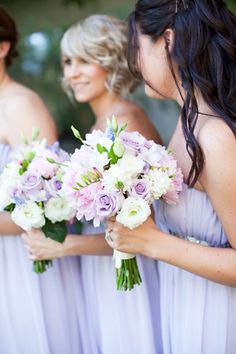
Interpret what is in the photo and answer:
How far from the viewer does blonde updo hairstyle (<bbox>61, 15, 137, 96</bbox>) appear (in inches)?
133

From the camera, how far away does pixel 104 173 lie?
2.13m

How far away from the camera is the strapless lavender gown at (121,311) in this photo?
2768 millimetres

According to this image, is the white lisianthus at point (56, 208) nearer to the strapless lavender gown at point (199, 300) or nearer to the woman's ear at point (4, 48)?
the strapless lavender gown at point (199, 300)

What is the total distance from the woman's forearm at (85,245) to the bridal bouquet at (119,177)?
591mm

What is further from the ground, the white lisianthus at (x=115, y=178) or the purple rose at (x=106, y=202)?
the white lisianthus at (x=115, y=178)

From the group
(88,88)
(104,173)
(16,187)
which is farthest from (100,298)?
(88,88)

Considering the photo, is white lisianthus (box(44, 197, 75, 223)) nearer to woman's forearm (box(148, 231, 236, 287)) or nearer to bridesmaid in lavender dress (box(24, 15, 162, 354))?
bridesmaid in lavender dress (box(24, 15, 162, 354))

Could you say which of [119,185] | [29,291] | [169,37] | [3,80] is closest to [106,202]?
[119,185]

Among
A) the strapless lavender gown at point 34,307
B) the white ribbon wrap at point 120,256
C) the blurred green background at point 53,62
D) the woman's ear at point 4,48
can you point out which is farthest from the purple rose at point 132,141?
the blurred green background at point 53,62

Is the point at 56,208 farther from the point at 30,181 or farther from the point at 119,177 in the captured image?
the point at 119,177

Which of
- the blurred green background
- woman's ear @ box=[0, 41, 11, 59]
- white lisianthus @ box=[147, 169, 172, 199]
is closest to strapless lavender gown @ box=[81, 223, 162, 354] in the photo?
white lisianthus @ box=[147, 169, 172, 199]

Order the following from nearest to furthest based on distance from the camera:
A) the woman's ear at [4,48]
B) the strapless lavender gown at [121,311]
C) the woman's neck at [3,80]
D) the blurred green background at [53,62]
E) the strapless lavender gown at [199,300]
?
the strapless lavender gown at [199,300]
the strapless lavender gown at [121,311]
the woman's neck at [3,80]
the woman's ear at [4,48]
the blurred green background at [53,62]

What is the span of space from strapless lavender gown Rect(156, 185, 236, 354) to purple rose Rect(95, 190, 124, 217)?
0.33 meters

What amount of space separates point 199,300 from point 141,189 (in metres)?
0.60
